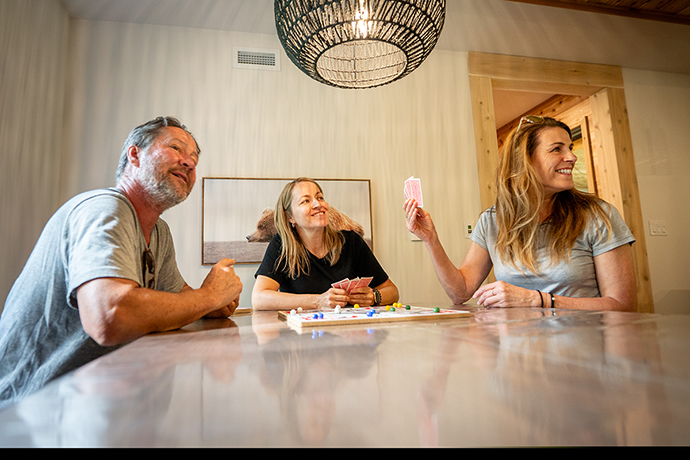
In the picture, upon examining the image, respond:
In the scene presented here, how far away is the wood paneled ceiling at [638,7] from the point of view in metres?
2.73

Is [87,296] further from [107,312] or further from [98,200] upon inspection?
[98,200]

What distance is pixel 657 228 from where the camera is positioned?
11.0 feet

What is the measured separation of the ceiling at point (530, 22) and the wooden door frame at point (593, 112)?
0.30 feet

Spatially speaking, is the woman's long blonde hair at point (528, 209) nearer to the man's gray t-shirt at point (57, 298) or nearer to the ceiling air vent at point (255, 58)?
the man's gray t-shirt at point (57, 298)

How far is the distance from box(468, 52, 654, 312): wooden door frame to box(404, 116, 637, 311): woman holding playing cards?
4.64ft

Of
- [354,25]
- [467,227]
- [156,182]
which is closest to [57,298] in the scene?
[156,182]

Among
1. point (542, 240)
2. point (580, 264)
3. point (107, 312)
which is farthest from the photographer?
point (542, 240)

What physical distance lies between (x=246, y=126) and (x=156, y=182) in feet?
5.79

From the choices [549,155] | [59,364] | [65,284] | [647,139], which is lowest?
[59,364]

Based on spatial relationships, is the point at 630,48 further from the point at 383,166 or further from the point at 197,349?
the point at 197,349

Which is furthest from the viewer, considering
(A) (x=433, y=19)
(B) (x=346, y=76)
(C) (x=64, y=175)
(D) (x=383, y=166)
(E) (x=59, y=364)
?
(D) (x=383, y=166)

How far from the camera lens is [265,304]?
1709 mm

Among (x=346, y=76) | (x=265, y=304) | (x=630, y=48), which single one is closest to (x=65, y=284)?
(x=265, y=304)

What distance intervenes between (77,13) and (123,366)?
3.02 meters
